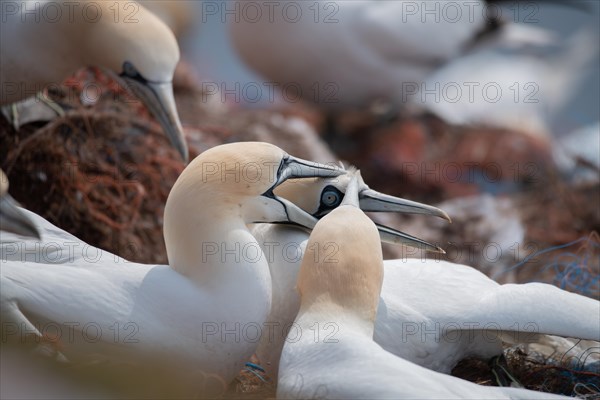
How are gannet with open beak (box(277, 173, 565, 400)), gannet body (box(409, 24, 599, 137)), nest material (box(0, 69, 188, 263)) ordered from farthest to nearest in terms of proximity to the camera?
1. gannet body (box(409, 24, 599, 137))
2. nest material (box(0, 69, 188, 263))
3. gannet with open beak (box(277, 173, 565, 400))

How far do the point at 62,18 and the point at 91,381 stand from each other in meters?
2.55

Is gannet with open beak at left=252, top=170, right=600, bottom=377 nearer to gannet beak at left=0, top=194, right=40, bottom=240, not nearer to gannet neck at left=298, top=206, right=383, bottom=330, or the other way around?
gannet neck at left=298, top=206, right=383, bottom=330

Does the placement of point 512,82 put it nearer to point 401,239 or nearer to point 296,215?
point 401,239

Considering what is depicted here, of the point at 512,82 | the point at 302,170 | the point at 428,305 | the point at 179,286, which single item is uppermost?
the point at 302,170

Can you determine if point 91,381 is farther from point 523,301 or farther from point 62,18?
point 62,18

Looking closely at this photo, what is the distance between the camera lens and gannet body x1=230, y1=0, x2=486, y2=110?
29.7 ft

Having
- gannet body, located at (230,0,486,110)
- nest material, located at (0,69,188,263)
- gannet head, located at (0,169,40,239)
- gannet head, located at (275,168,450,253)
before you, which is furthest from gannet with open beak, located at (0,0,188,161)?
gannet body, located at (230,0,486,110)

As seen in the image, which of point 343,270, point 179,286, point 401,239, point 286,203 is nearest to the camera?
point 343,270

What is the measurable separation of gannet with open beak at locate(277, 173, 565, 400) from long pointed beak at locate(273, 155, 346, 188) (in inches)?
11.2

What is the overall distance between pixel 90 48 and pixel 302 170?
69.3 inches

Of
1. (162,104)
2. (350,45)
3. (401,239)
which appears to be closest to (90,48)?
(162,104)

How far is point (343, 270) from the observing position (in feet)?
11.7

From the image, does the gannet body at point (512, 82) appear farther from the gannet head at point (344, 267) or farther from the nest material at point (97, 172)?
the gannet head at point (344, 267)

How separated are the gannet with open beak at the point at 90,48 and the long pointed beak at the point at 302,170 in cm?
126
